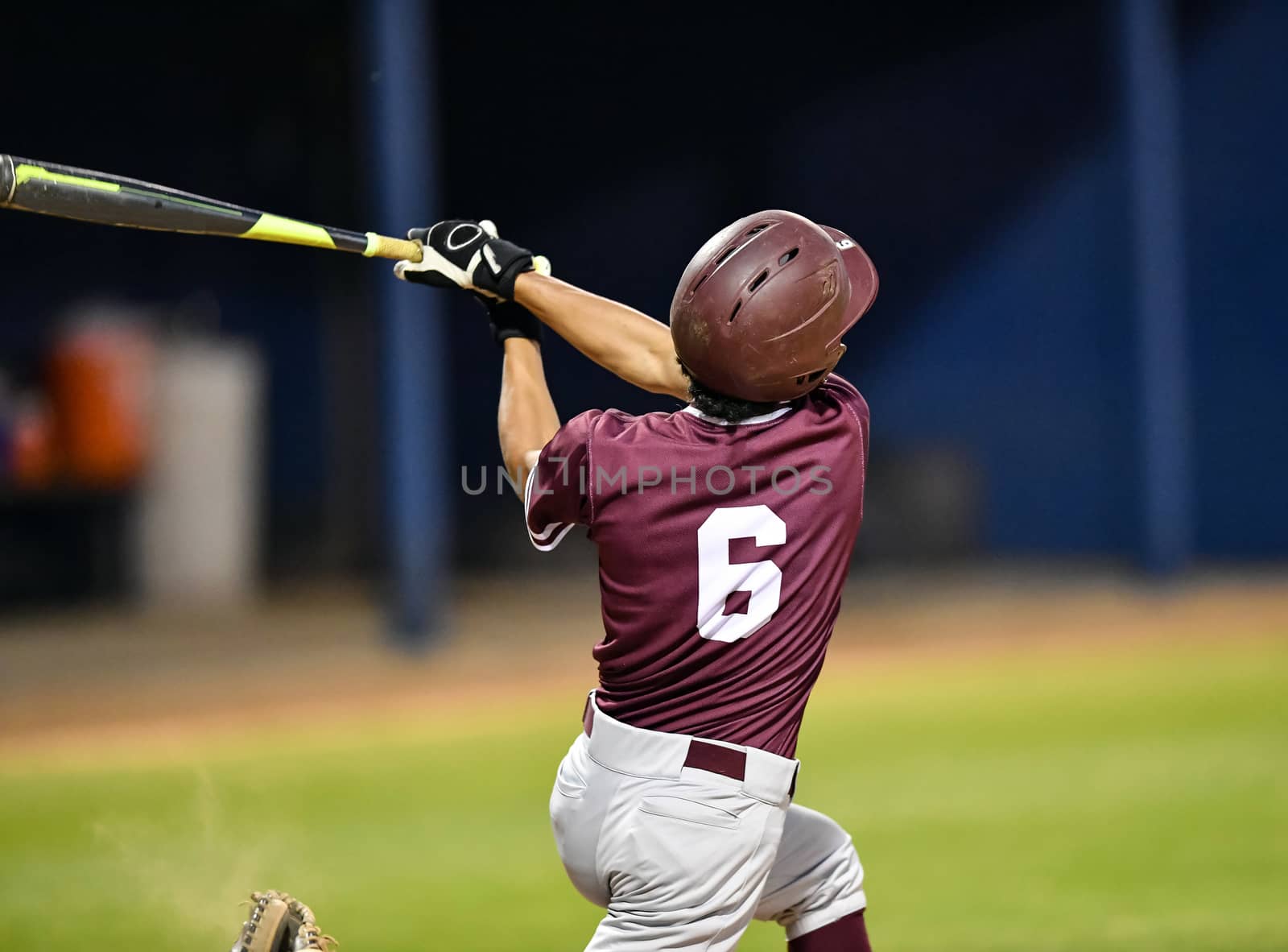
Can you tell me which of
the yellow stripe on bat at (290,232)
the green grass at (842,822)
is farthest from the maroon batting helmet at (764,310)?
the green grass at (842,822)

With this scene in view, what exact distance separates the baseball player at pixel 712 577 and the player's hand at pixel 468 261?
1.66ft

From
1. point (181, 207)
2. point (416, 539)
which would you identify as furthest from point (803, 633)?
point (416, 539)

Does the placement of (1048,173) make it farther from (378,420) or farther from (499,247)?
(499,247)

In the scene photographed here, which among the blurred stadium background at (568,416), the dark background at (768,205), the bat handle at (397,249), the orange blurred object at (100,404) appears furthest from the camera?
the dark background at (768,205)

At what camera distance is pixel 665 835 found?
2.47 metres

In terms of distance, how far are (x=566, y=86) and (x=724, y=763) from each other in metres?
11.3

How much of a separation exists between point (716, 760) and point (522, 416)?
705 millimetres

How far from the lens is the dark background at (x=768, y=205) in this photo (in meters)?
11.6

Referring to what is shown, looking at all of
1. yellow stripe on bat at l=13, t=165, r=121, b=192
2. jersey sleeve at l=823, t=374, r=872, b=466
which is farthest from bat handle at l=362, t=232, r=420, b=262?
jersey sleeve at l=823, t=374, r=872, b=466

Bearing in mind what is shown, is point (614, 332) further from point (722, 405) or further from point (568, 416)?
point (568, 416)

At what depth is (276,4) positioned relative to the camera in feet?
37.8

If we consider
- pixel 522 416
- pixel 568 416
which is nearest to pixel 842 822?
pixel 522 416

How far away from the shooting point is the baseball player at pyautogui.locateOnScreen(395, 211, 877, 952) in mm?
2490

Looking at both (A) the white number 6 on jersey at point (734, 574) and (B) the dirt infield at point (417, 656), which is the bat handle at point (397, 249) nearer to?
(A) the white number 6 on jersey at point (734, 574)
